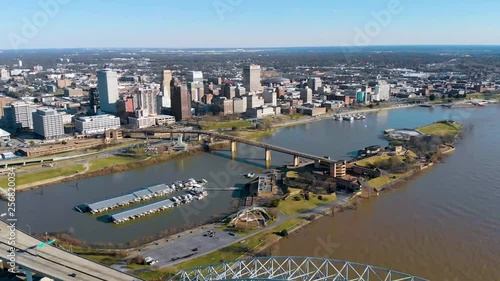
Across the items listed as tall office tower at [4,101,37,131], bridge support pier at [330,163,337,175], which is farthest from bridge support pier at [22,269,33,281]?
tall office tower at [4,101,37,131]

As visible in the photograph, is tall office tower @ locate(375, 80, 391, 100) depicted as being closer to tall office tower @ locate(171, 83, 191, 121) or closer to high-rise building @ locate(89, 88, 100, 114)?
tall office tower @ locate(171, 83, 191, 121)

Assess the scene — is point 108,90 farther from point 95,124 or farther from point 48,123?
point 48,123

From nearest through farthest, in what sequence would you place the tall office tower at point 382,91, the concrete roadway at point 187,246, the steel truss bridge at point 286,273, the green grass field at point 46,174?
the steel truss bridge at point 286,273 < the concrete roadway at point 187,246 < the green grass field at point 46,174 < the tall office tower at point 382,91

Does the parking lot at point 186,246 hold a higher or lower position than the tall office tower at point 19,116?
lower

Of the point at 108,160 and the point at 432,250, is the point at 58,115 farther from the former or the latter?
the point at 432,250

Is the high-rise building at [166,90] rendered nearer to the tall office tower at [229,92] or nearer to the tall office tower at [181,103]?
the tall office tower at [181,103]

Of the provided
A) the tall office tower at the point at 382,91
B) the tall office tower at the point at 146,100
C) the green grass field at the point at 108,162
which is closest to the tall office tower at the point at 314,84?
the tall office tower at the point at 382,91

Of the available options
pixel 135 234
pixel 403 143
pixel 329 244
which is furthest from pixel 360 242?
pixel 403 143
